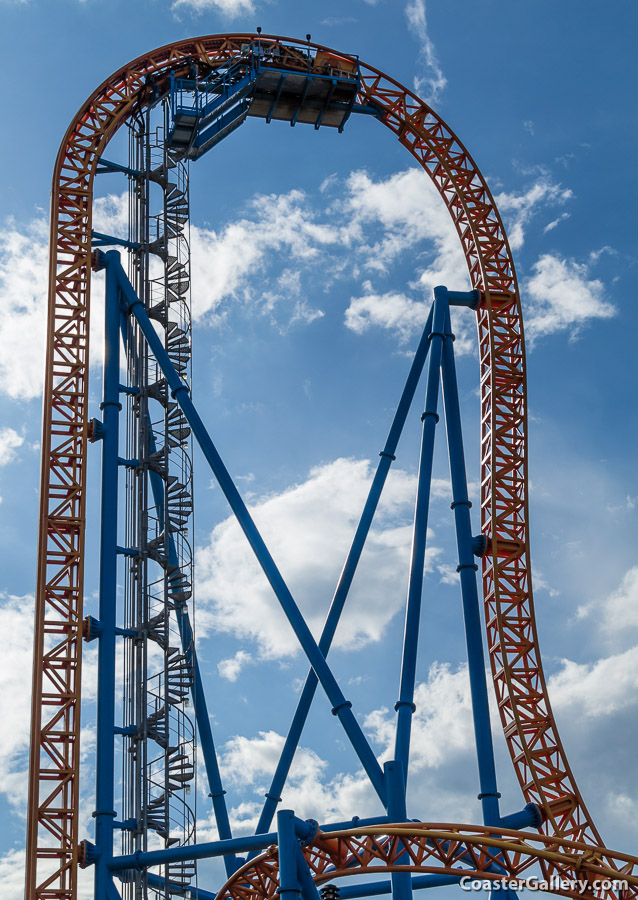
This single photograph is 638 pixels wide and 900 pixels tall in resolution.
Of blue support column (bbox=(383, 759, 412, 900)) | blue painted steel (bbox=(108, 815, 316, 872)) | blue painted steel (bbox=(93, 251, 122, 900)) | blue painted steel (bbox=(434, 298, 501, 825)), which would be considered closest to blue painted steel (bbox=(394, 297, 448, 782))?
blue painted steel (bbox=(434, 298, 501, 825))

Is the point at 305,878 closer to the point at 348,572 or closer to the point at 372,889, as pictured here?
the point at 372,889

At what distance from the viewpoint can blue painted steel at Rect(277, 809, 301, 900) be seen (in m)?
17.4

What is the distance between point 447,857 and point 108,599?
8188 mm

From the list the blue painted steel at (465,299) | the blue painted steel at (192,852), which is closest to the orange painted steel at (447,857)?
the blue painted steel at (192,852)

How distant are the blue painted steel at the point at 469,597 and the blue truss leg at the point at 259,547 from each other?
9.22 feet

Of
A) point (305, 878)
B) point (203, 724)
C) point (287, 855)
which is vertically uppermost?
point (203, 724)

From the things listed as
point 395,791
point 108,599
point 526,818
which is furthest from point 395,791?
point 108,599

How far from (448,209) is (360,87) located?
3.51 m

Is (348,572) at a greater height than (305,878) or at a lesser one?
greater

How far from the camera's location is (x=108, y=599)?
78.0ft

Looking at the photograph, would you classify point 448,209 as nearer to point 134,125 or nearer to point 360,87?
point 360,87

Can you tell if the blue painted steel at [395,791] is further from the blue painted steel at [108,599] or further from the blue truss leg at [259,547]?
the blue painted steel at [108,599]

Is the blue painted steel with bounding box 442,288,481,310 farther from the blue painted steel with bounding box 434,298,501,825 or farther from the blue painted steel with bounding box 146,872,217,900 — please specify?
the blue painted steel with bounding box 146,872,217,900

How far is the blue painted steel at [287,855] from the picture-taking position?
17.4 m
